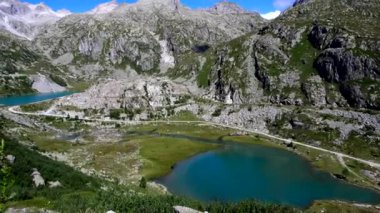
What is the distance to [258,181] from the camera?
404 feet

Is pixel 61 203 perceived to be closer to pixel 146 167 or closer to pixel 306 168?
pixel 146 167

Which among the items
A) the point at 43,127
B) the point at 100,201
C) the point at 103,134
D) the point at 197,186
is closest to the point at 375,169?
the point at 197,186

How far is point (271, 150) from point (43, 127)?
110 meters

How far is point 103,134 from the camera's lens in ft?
638

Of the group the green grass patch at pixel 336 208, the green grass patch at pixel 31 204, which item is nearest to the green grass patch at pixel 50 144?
the green grass patch at pixel 31 204

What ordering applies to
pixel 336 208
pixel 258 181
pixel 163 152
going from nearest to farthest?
pixel 336 208, pixel 258 181, pixel 163 152

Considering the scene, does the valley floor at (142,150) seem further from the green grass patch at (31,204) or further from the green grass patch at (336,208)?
the green grass patch at (31,204)

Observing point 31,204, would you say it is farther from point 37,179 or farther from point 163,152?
point 163,152

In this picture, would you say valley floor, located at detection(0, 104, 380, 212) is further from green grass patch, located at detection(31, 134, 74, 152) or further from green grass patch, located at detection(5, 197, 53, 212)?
green grass patch, located at detection(5, 197, 53, 212)

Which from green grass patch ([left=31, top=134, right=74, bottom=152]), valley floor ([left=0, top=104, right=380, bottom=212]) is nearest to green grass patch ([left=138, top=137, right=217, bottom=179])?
valley floor ([left=0, top=104, right=380, bottom=212])

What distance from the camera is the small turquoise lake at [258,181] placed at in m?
107

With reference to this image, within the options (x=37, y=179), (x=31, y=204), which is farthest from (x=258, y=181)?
(x=31, y=204)

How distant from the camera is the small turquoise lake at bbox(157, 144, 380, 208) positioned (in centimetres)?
10681

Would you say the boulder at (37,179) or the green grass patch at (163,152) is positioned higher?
the boulder at (37,179)
